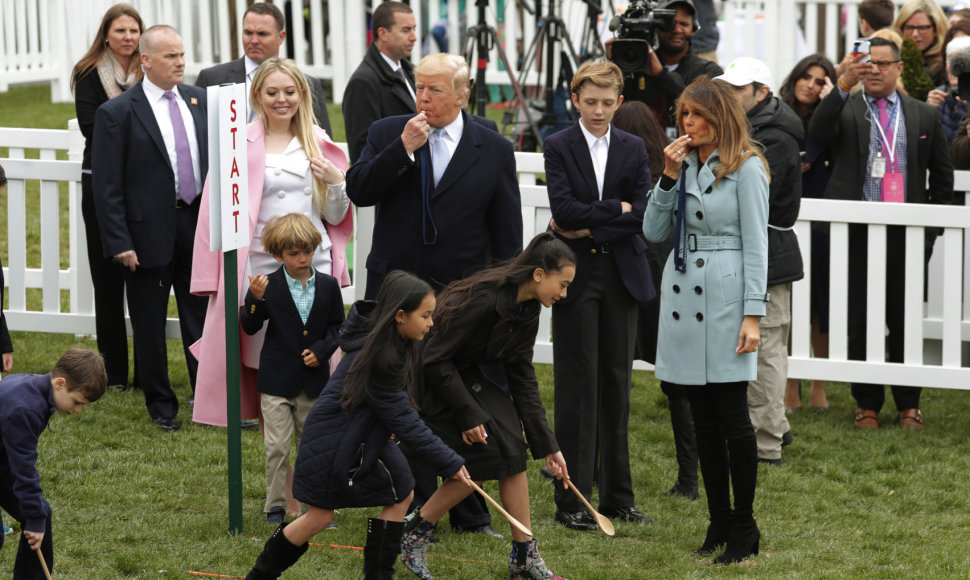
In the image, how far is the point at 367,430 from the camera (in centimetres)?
468

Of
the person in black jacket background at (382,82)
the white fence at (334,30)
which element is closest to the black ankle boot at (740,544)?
the person in black jacket background at (382,82)

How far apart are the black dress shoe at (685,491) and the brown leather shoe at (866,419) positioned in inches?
61.2

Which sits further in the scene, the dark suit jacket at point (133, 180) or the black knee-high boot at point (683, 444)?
the dark suit jacket at point (133, 180)

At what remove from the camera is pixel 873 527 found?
5.88m

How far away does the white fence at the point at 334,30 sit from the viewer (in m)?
13.4

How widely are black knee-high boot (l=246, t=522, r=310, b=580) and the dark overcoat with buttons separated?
1547 millimetres

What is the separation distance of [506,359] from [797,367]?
275 cm

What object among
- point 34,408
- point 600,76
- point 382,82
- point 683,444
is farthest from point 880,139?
point 34,408

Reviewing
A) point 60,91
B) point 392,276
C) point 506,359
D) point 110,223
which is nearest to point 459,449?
point 506,359

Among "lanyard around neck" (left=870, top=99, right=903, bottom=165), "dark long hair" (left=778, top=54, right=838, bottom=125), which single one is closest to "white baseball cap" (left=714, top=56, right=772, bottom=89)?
"lanyard around neck" (left=870, top=99, right=903, bottom=165)

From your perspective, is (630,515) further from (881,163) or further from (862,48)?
(862,48)

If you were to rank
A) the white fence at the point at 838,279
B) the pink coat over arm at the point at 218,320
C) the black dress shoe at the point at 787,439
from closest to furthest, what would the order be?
the pink coat over arm at the point at 218,320, the black dress shoe at the point at 787,439, the white fence at the point at 838,279

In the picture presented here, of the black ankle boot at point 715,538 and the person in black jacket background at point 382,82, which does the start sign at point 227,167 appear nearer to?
the person in black jacket background at point 382,82

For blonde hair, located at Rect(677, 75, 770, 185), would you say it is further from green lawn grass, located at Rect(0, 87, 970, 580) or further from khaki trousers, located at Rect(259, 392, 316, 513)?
khaki trousers, located at Rect(259, 392, 316, 513)
